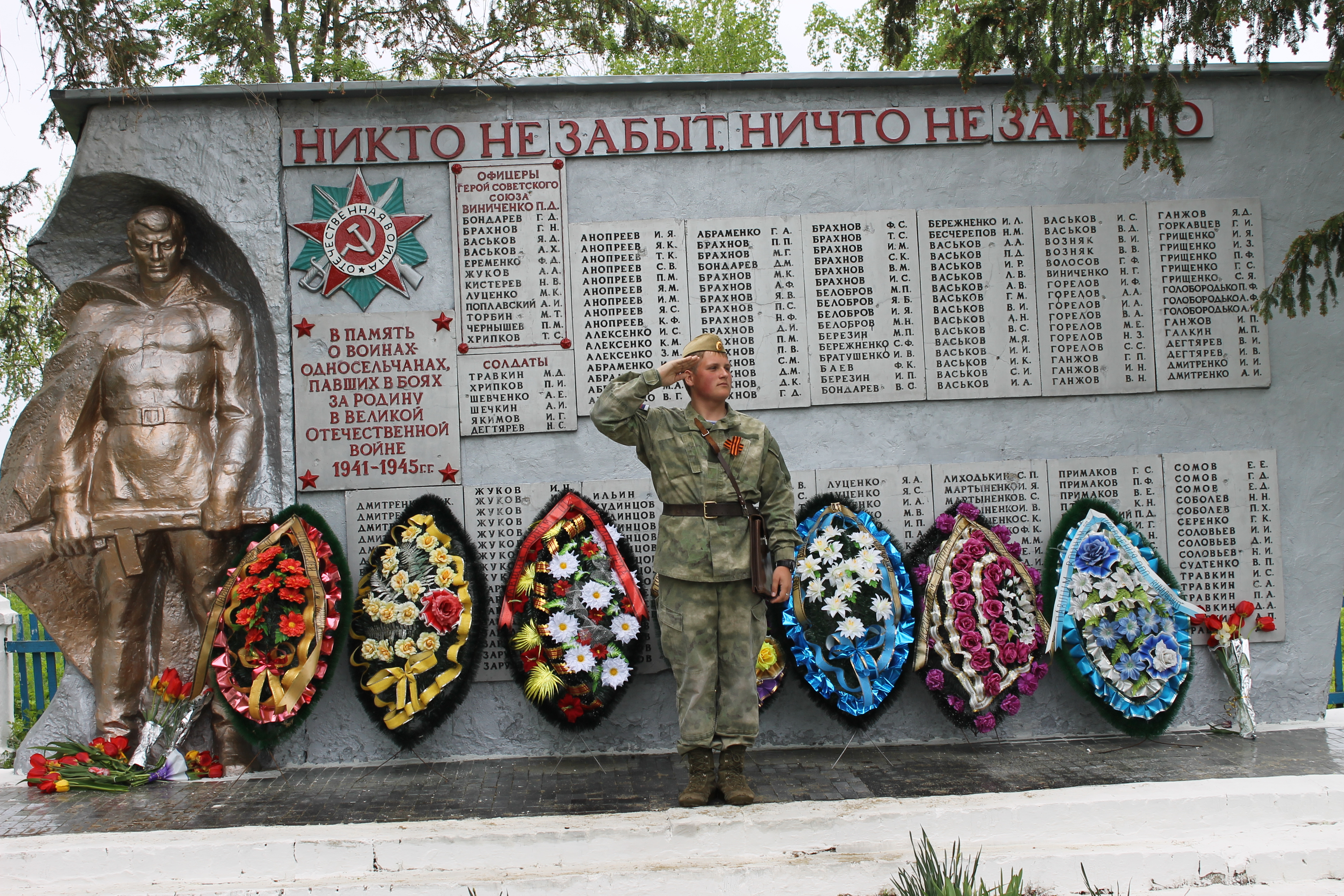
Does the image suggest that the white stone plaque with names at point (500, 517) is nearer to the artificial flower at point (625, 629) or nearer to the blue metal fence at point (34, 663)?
the artificial flower at point (625, 629)

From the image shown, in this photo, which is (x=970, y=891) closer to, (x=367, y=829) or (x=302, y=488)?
(x=367, y=829)

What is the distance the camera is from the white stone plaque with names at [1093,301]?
250 inches

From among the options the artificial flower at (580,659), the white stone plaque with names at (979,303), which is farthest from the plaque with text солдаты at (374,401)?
the white stone plaque with names at (979,303)

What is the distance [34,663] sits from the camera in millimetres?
7336

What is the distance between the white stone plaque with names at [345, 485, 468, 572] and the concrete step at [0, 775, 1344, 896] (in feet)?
6.52

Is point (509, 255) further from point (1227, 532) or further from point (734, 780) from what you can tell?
point (1227, 532)

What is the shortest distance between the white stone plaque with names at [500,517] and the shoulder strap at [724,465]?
1506mm

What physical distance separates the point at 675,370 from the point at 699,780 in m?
1.92

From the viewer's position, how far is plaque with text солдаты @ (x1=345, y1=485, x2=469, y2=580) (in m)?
6.08

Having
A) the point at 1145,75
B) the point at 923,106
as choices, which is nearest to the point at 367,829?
the point at 923,106

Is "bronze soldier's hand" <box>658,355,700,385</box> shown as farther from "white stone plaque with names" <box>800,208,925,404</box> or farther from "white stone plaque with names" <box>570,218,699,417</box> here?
"white stone plaque with names" <box>800,208,925,404</box>

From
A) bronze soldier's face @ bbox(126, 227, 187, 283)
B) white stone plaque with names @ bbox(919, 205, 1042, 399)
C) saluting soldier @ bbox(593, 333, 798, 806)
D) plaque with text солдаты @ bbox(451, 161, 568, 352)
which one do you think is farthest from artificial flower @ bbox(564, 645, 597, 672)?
bronze soldier's face @ bbox(126, 227, 187, 283)

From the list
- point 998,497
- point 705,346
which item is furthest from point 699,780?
point 998,497

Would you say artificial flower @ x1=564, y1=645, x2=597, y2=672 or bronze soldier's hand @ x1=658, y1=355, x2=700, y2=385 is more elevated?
bronze soldier's hand @ x1=658, y1=355, x2=700, y2=385
